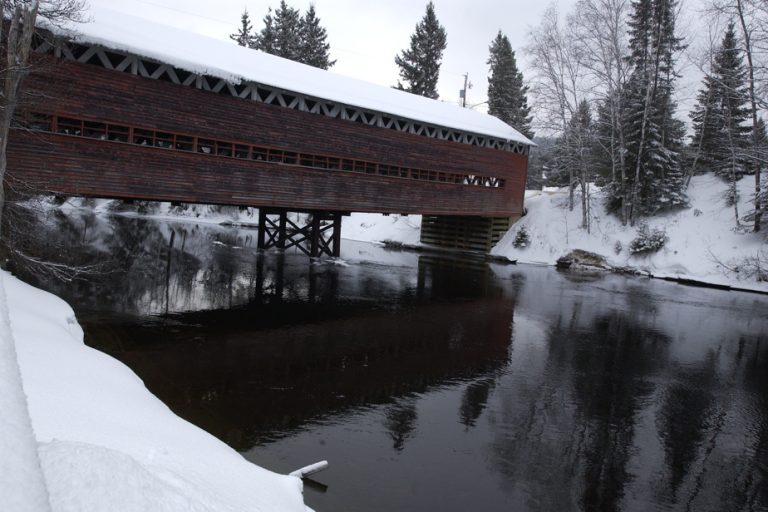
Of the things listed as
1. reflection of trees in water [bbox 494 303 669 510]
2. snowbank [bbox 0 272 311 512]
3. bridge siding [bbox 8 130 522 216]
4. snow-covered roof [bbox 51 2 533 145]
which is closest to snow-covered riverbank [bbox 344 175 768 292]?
snow-covered roof [bbox 51 2 533 145]

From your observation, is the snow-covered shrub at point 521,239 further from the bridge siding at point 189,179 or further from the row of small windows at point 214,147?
the bridge siding at point 189,179

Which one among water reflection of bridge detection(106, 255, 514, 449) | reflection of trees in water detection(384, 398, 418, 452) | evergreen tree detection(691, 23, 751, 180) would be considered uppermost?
evergreen tree detection(691, 23, 751, 180)

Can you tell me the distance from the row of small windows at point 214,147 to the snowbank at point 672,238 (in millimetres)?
6905

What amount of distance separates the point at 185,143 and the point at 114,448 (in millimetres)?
12961

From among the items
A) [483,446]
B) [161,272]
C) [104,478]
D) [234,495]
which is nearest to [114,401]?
[234,495]

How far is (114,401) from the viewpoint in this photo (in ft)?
15.7

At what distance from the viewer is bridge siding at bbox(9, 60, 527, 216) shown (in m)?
12.2

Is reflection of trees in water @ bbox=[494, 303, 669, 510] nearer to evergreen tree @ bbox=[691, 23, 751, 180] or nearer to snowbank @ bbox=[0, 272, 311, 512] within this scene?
snowbank @ bbox=[0, 272, 311, 512]

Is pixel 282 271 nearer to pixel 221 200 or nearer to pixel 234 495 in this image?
pixel 221 200

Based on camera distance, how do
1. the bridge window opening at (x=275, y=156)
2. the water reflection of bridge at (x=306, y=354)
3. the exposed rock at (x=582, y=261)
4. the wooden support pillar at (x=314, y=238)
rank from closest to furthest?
the water reflection of bridge at (x=306, y=354)
the bridge window opening at (x=275, y=156)
the wooden support pillar at (x=314, y=238)
the exposed rock at (x=582, y=261)

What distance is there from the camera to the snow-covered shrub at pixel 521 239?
95.9ft

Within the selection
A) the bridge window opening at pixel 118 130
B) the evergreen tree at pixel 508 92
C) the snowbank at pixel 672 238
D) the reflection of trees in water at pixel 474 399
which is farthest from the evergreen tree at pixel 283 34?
the reflection of trees in water at pixel 474 399

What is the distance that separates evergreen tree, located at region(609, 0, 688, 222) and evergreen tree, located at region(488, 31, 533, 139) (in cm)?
1300

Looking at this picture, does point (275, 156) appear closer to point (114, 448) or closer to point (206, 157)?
point (206, 157)
